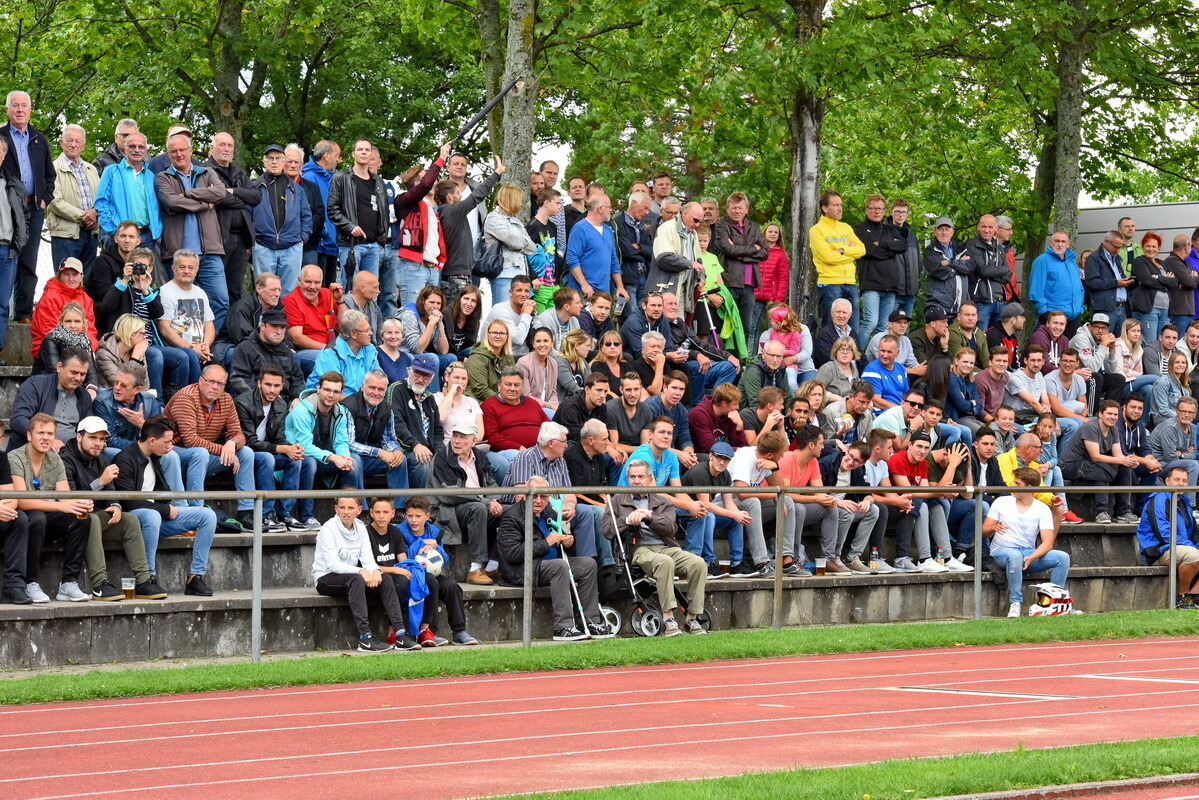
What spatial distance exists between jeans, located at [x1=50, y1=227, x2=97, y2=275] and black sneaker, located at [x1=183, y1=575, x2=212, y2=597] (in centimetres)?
414

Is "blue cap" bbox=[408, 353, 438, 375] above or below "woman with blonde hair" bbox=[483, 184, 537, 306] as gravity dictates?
below

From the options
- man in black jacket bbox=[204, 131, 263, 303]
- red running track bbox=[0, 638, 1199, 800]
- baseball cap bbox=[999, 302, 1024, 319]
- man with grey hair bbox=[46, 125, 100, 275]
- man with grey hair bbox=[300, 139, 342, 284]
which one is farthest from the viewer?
baseball cap bbox=[999, 302, 1024, 319]

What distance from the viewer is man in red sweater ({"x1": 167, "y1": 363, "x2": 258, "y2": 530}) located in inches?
553

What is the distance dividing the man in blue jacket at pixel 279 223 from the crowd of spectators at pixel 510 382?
0.04m

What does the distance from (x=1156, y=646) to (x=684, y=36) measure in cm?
1273

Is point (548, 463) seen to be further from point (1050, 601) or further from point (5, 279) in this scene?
point (1050, 601)

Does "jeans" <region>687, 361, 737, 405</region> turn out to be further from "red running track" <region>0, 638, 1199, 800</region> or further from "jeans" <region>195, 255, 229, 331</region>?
"red running track" <region>0, 638, 1199, 800</region>

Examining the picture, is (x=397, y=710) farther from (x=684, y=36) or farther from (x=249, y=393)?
(x=684, y=36)

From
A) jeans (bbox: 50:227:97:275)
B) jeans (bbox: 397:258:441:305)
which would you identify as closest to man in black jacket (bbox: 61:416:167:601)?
jeans (bbox: 50:227:97:275)

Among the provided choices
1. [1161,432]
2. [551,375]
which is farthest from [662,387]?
[1161,432]

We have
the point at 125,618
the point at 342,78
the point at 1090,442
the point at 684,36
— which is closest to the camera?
the point at 125,618

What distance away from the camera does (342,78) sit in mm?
36375

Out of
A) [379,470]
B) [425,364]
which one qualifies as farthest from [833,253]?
[379,470]

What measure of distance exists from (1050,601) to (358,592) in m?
7.42
